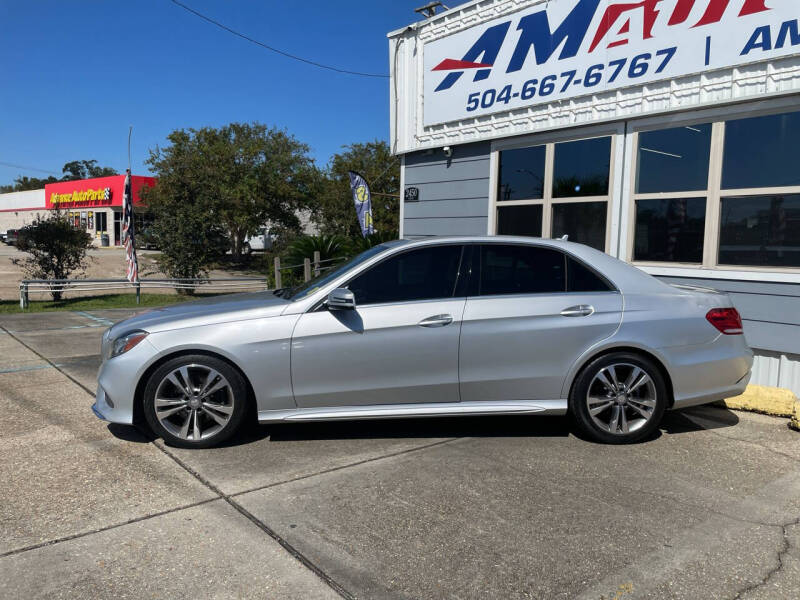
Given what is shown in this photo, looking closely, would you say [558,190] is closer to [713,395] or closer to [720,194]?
[720,194]

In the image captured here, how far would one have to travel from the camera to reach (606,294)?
4.57 meters

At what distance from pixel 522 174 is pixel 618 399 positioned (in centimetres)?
428

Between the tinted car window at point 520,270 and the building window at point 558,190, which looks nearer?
the tinted car window at point 520,270

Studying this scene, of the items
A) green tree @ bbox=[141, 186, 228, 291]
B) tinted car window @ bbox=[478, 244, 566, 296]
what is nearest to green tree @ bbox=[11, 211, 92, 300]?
green tree @ bbox=[141, 186, 228, 291]

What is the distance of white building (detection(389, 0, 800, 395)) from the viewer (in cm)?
582

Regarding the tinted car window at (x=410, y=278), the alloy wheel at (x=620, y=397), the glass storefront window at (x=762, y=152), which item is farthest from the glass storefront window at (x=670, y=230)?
the tinted car window at (x=410, y=278)

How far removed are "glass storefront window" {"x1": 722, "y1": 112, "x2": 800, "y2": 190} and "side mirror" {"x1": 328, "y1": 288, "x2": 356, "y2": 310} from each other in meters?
4.32

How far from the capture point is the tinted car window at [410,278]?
4.44m

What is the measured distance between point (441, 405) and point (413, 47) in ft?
22.5

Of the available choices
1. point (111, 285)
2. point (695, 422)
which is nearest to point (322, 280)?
point (695, 422)

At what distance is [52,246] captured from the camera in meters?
16.5

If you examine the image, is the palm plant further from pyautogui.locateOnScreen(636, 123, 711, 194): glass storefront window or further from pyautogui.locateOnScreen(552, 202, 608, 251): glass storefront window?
pyautogui.locateOnScreen(636, 123, 711, 194): glass storefront window

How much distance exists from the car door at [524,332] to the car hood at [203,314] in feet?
4.67

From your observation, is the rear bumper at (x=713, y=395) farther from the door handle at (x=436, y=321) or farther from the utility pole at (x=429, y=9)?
the utility pole at (x=429, y=9)
